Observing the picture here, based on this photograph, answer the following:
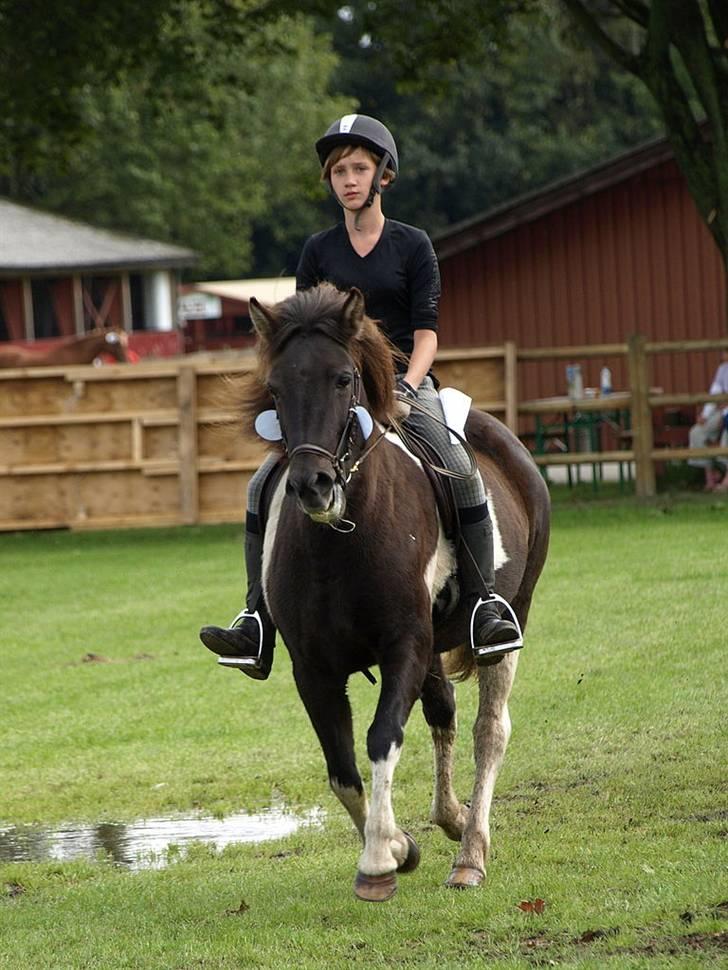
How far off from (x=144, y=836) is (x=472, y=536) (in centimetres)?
260

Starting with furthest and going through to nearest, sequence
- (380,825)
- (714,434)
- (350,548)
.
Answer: (714,434)
(350,548)
(380,825)

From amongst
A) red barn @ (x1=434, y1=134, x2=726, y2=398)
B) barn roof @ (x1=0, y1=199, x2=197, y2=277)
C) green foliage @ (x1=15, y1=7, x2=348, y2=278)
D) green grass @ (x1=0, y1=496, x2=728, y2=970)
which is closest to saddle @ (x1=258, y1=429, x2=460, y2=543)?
green grass @ (x1=0, y1=496, x2=728, y2=970)

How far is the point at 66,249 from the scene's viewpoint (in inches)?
2279

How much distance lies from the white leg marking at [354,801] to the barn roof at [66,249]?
51782 mm

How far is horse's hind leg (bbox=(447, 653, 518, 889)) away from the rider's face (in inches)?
86.3

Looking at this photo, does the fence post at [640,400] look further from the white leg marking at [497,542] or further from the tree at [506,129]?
the tree at [506,129]

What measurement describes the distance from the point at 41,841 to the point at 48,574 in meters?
10.8

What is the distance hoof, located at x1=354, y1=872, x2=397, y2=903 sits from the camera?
611 centimetres

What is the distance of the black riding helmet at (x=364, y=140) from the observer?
6934 mm

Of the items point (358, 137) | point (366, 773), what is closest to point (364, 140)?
point (358, 137)

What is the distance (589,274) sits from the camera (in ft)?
101

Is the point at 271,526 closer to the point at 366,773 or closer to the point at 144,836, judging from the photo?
the point at 144,836

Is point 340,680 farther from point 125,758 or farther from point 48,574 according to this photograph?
point 48,574

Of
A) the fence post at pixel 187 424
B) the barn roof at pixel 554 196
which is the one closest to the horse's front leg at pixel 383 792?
the fence post at pixel 187 424
